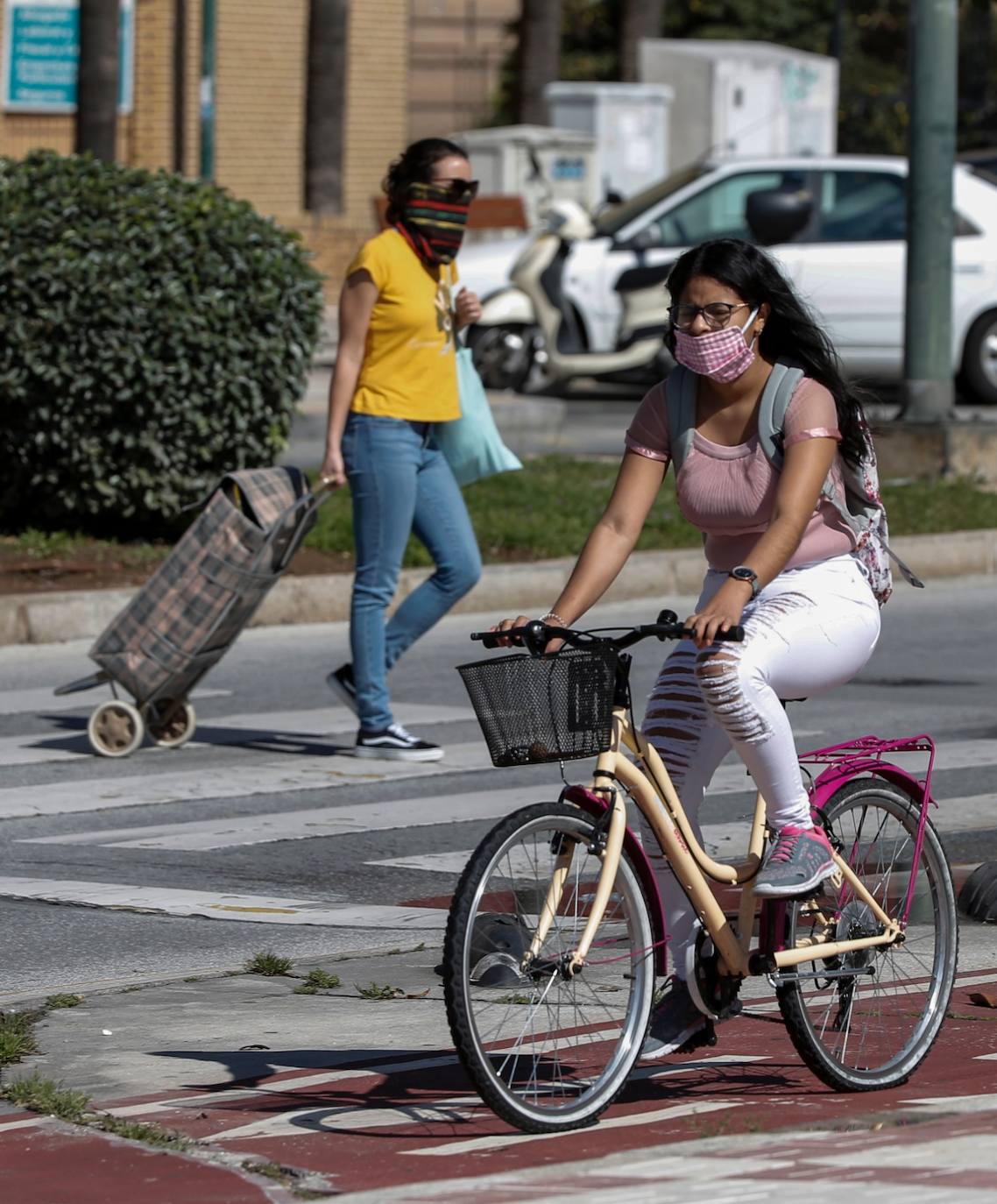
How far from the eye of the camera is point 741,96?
108ft

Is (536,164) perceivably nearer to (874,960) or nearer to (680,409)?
(680,409)

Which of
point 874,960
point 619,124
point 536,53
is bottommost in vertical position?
point 874,960

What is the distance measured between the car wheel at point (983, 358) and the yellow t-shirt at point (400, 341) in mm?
13270

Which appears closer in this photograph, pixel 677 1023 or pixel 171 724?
pixel 677 1023

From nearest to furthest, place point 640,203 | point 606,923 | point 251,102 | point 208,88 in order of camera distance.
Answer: point 606,923 < point 640,203 < point 208,88 < point 251,102

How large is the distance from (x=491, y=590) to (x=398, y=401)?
3958mm

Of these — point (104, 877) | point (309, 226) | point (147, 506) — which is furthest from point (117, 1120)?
point (309, 226)

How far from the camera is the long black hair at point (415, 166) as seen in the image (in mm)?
8602

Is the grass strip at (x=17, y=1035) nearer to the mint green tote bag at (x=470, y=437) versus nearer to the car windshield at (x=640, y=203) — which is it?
the mint green tote bag at (x=470, y=437)

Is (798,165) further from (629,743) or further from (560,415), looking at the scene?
(629,743)

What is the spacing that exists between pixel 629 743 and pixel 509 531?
29.2 feet

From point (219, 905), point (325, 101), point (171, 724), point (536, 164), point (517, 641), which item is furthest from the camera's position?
point (325, 101)

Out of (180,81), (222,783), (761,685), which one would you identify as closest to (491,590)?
(222,783)

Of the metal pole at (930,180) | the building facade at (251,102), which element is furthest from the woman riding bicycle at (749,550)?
the building facade at (251,102)
